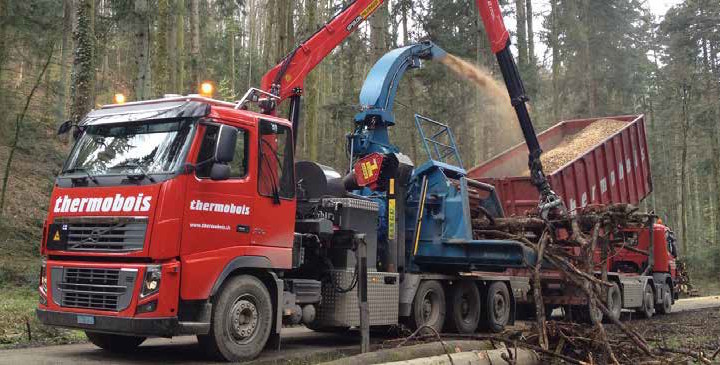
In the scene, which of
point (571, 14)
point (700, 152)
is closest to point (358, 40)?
point (571, 14)

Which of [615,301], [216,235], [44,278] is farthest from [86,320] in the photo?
[615,301]

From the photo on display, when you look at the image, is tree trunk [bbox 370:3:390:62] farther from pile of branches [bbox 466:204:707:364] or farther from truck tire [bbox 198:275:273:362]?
truck tire [bbox 198:275:273:362]

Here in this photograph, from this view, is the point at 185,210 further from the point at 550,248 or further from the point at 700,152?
the point at 700,152

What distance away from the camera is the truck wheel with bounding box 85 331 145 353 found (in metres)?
8.13

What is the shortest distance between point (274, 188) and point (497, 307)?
5.69 meters

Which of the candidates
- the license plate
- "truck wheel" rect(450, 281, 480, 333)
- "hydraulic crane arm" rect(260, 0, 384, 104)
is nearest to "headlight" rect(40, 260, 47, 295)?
the license plate

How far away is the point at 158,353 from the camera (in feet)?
27.2

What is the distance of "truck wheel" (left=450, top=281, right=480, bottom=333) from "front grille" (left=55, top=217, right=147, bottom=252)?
5.92m

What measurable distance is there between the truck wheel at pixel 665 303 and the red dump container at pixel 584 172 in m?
2.96

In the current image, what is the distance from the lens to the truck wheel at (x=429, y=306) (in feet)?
33.7

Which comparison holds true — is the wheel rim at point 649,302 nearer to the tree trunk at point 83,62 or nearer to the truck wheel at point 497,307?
the truck wheel at point 497,307

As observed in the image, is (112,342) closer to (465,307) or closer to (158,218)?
(158,218)

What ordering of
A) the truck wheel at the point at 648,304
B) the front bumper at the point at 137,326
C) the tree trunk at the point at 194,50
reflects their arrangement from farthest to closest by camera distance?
the tree trunk at the point at 194,50
the truck wheel at the point at 648,304
the front bumper at the point at 137,326

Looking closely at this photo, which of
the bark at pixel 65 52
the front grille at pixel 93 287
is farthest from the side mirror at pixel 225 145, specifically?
the bark at pixel 65 52
